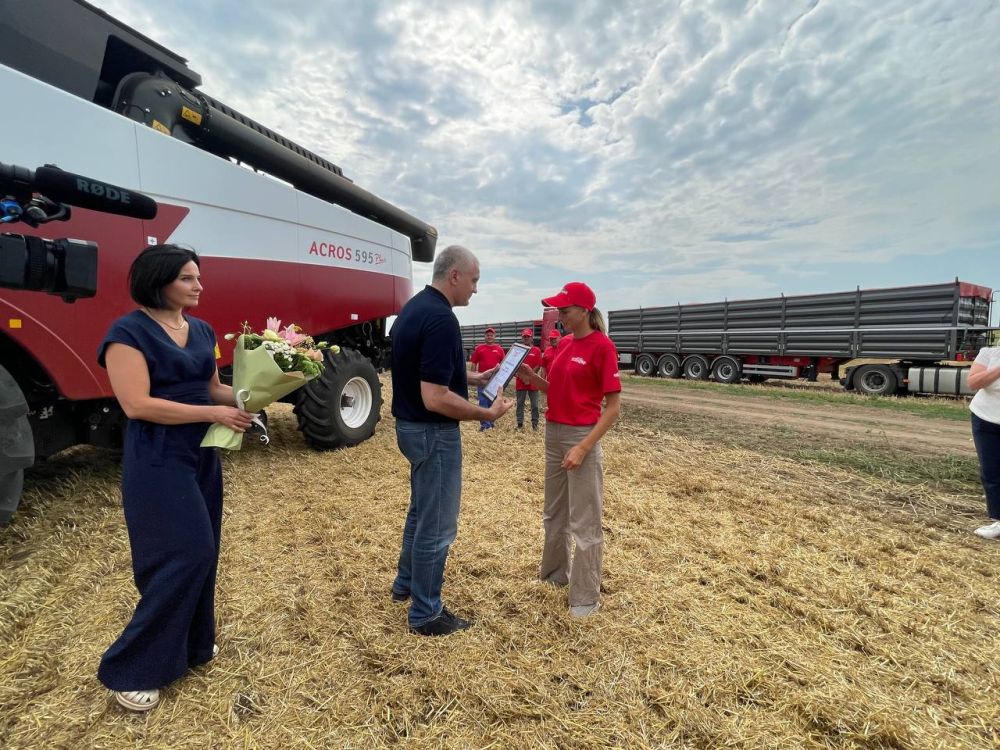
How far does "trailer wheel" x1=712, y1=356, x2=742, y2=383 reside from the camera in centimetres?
1725

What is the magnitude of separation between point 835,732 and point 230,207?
18.0ft

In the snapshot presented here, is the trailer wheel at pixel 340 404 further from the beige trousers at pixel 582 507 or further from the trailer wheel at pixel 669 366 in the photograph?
the trailer wheel at pixel 669 366

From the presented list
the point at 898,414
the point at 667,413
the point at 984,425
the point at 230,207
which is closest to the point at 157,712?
the point at 230,207

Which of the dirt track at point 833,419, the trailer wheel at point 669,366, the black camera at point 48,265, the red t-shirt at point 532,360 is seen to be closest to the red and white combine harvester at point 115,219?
the black camera at point 48,265

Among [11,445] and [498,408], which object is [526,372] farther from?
[11,445]

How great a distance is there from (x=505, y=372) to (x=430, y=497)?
0.76 m

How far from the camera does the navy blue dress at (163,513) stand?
5.98ft

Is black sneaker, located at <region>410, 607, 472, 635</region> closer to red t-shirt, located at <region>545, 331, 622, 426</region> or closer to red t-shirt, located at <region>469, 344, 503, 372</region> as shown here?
red t-shirt, located at <region>545, 331, 622, 426</region>

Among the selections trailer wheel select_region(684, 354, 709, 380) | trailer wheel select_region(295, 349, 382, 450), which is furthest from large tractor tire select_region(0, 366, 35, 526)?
trailer wheel select_region(684, 354, 709, 380)

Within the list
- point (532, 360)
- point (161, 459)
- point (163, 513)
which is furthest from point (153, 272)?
point (532, 360)

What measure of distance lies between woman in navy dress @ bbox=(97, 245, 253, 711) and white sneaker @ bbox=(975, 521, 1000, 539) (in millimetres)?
5486

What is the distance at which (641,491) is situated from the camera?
5.00m

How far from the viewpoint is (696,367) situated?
18.7 meters

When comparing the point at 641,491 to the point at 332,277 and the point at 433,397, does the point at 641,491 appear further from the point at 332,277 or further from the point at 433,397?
the point at 332,277
